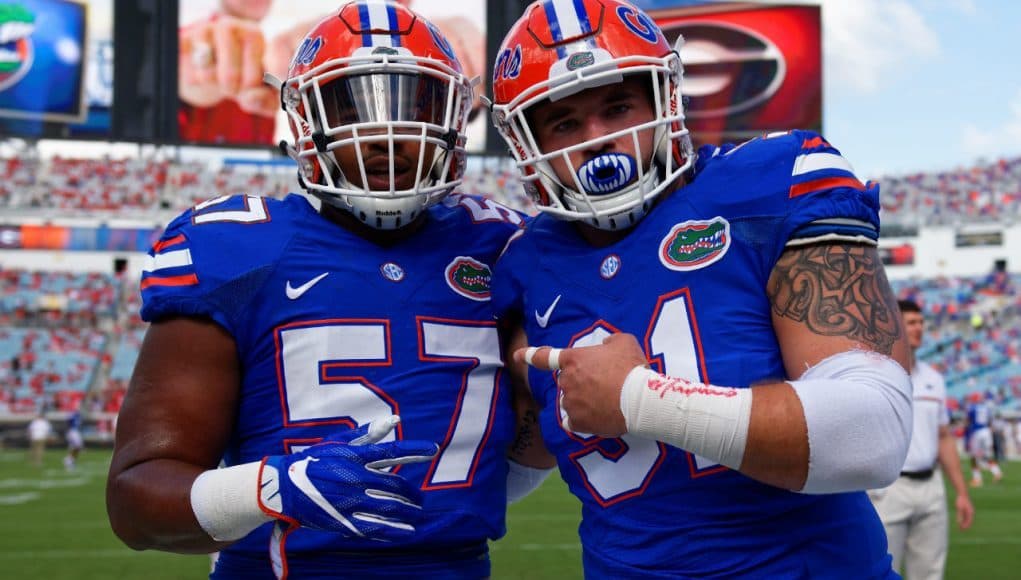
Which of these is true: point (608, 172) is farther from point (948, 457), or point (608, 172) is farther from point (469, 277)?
point (948, 457)

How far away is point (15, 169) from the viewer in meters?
32.9

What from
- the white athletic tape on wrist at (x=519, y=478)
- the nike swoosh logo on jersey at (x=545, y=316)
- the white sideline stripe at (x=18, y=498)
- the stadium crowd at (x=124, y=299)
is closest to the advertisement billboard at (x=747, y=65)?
the stadium crowd at (x=124, y=299)

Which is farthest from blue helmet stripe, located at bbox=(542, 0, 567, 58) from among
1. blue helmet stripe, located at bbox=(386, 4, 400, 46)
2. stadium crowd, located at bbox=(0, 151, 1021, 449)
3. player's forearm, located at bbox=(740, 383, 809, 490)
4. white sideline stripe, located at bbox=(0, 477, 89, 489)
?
stadium crowd, located at bbox=(0, 151, 1021, 449)

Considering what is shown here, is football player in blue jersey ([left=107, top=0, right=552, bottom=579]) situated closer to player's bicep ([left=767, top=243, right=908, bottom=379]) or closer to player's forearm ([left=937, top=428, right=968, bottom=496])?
player's bicep ([left=767, top=243, right=908, bottom=379])

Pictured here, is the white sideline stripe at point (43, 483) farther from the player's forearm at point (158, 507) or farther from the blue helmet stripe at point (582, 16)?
the blue helmet stripe at point (582, 16)

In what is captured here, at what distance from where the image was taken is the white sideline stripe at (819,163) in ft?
6.85

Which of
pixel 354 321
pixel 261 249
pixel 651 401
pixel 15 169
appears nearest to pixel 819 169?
pixel 651 401

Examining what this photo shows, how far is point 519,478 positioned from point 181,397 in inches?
36.7

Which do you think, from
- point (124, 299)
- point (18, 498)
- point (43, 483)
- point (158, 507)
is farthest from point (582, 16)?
point (124, 299)

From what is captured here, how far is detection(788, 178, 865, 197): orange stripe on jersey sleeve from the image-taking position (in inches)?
80.4

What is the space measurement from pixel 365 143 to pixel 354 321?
412mm

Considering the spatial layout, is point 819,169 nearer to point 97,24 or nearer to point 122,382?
point 122,382

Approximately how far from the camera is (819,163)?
2.10 meters

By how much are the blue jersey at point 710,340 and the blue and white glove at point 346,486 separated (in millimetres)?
437
